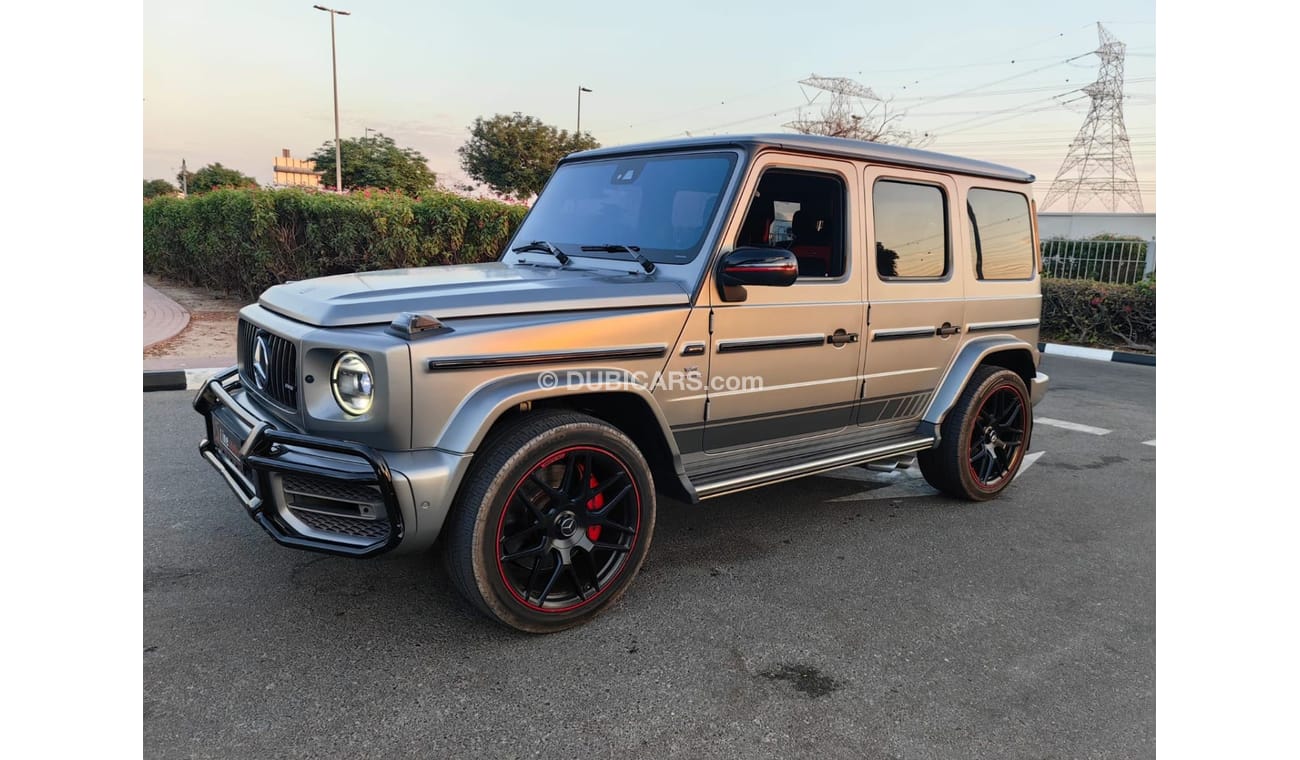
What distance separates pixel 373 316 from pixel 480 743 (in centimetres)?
144

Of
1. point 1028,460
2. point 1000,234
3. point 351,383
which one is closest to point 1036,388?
point 1028,460

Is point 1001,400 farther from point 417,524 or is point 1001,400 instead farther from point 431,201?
point 431,201

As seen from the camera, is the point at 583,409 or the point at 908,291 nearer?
the point at 583,409

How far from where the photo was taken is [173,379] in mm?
7289

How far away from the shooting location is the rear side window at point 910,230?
4.00 metres

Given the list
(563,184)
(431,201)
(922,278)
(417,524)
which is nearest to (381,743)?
(417,524)

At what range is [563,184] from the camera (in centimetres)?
422

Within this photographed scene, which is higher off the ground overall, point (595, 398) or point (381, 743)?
point (595, 398)

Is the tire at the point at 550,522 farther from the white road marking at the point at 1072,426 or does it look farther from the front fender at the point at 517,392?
the white road marking at the point at 1072,426

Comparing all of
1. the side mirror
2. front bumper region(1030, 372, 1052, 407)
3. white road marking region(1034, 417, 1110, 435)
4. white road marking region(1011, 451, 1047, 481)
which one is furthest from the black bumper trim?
white road marking region(1034, 417, 1110, 435)

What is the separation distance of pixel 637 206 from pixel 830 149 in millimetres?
959

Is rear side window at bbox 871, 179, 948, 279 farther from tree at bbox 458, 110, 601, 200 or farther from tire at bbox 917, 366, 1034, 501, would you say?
tree at bbox 458, 110, 601, 200

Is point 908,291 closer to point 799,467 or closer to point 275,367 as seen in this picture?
point 799,467

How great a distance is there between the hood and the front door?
1.28 feet
